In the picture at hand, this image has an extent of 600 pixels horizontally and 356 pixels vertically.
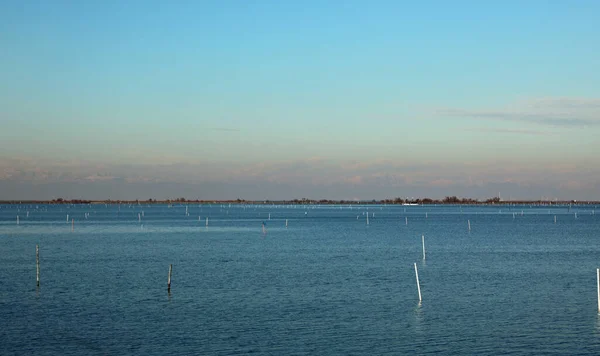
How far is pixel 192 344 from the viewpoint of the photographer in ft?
119

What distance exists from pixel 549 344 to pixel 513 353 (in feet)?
10.2

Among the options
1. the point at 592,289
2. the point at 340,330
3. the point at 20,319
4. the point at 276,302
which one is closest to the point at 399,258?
the point at 592,289

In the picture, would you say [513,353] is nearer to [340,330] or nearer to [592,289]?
[340,330]

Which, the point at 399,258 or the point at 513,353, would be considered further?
the point at 399,258

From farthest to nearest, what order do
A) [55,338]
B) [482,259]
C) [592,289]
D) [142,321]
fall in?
[482,259] < [592,289] < [142,321] < [55,338]

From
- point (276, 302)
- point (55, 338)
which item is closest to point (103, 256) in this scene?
point (276, 302)

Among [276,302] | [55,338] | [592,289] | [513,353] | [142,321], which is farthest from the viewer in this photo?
[592,289]

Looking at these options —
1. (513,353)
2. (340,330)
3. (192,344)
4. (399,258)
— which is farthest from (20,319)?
(399,258)

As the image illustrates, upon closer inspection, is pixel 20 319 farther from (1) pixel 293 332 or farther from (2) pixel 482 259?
(2) pixel 482 259

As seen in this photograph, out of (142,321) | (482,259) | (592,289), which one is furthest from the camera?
(482,259)

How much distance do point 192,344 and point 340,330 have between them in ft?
28.8

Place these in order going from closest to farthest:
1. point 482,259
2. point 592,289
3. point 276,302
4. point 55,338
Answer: point 55,338, point 276,302, point 592,289, point 482,259

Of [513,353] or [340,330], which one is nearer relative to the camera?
[513,353]

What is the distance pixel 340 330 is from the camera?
131 feet
